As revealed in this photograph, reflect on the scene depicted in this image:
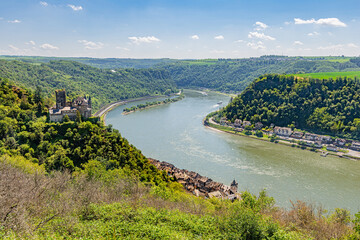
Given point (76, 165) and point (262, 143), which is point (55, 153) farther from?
point (262, 143)

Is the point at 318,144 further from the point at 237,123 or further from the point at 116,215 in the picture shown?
the point at 116,215

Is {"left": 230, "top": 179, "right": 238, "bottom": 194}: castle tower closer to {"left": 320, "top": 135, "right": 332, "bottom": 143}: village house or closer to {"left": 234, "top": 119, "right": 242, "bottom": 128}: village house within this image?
{"left": 320, "top": 135, "right": 332, "bottom": 143}: village house

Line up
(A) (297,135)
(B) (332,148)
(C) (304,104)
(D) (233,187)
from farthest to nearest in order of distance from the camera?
(C) (304,104) → (A) (297,135) → (B) (332,148) → (D) (233,187)

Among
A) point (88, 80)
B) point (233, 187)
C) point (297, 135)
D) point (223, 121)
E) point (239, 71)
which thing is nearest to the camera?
point (233, 187)

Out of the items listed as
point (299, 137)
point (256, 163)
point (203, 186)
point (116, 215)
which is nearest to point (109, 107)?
point (299, 137)

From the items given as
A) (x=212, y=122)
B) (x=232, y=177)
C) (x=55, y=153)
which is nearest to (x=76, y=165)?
(x=55, y=153)

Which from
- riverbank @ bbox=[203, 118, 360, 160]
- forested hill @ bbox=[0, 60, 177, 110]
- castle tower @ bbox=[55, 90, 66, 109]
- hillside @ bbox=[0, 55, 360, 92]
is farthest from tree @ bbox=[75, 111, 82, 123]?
hillside @ bbox=[0, 55, 360, 92]

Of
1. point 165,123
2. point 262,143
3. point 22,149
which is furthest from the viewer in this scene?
point 165,123

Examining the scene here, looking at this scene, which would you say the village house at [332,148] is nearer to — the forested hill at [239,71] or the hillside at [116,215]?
the hillside at [116,215]
